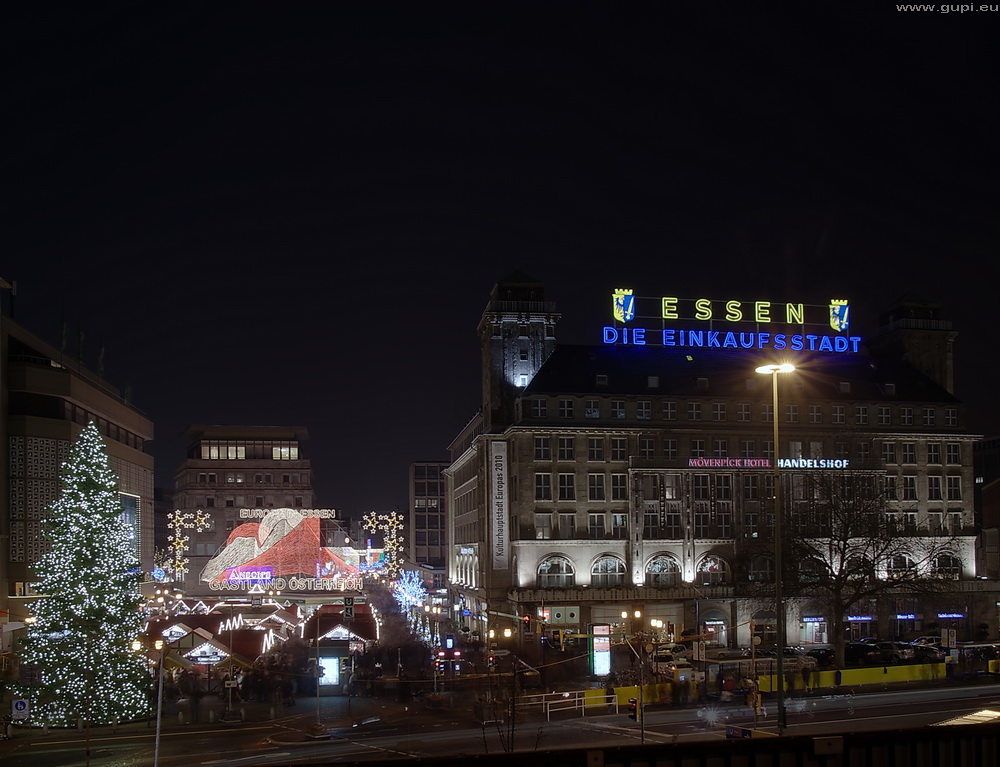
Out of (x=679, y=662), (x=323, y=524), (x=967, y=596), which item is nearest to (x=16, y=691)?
(x=679, y=662)

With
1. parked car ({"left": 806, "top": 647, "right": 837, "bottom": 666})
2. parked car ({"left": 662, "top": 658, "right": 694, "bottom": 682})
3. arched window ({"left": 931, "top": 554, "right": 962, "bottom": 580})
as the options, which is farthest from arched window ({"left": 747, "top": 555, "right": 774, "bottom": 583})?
parked car ({"left": 662, "top": 658, "right": 694, "bottom": 682})

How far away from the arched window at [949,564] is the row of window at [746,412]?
11.3 metres

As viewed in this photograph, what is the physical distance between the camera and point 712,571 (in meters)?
78.1

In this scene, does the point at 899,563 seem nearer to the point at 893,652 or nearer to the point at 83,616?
the point at 893,652

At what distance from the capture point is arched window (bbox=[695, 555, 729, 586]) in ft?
255

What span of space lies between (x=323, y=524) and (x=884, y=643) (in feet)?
486

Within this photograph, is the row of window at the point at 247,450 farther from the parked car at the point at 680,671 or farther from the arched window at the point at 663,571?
the parked car at the point at 680,671

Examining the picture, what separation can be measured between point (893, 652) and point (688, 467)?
21749mm

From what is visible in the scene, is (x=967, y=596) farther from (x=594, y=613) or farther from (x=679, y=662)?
(x=679, y=662)

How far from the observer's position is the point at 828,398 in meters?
82.9

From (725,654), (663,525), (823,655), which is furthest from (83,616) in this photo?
(663,525)

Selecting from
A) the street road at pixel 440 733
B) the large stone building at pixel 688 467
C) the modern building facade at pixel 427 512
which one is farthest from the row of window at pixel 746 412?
the modern building facade at pixel 427 512

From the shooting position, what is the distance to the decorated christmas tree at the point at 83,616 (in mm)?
40719

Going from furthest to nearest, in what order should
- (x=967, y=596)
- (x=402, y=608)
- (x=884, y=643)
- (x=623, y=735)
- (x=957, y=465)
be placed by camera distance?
(x=402, y=608), (x=957, y=465), (x=967, y=596), (x=884, y=643), (x=623, y=735)
